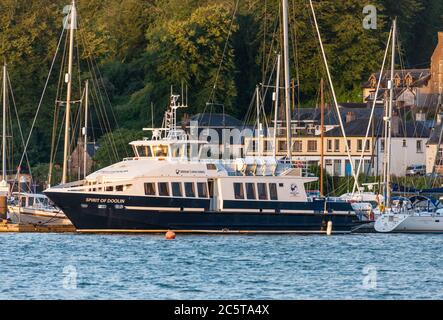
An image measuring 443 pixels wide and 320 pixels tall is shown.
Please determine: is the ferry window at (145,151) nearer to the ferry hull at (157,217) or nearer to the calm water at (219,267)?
the ferry hull at (157,217)

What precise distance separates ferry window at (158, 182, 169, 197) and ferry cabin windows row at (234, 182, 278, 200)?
10.5 feet

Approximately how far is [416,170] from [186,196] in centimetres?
5229

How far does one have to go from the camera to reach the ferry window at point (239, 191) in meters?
76.2

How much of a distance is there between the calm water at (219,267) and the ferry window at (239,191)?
204 centimetres

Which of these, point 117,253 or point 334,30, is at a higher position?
point 334,30

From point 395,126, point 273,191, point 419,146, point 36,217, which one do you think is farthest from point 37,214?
point 419,146

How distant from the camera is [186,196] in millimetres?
75438

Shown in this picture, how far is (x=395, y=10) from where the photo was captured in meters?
154

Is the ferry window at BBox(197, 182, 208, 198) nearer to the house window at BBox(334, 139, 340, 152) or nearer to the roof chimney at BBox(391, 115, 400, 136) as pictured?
the house window at BBox(334, 139, 340, 152)

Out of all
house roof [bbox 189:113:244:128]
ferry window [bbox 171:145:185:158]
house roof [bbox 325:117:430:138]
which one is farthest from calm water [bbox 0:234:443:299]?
house roof [bbox 189:113:244:128]

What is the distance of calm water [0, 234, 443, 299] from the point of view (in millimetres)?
53594

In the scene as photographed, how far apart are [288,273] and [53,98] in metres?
70.3
